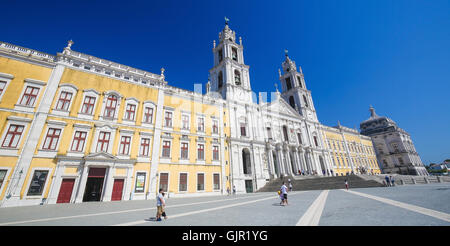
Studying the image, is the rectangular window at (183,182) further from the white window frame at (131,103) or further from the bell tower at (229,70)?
the bell tower at (229,70)

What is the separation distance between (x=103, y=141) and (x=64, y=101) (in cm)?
522

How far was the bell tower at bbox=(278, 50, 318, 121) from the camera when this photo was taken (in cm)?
4247

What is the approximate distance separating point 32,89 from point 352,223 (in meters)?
24.8

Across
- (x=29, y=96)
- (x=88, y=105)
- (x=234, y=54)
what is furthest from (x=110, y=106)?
(x=234, y=54)

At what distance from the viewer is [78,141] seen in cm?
1656

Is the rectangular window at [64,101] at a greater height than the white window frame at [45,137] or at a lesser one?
greater

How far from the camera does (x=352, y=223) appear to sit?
525 cm

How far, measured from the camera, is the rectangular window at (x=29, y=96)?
1549cm

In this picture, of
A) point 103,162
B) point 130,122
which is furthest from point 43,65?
point 103,162

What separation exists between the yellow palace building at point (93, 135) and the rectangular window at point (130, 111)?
0.33 feet

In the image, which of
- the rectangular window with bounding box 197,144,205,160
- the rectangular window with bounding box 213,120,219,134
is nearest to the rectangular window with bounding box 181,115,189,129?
→ the rectangular window with bounding box 197,144,205,160

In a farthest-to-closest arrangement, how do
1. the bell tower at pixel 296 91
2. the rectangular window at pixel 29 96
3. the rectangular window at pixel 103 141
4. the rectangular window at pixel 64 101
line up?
1. the bell tower at pixel 296 91
2. the rectangular window at pixel 103 141
3. the rectangular window at pixel 64 101
4. the rectangular window at pixel 29 96

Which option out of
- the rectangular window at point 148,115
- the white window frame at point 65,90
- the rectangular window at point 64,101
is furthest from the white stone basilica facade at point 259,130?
the rectangular window at point 64,101

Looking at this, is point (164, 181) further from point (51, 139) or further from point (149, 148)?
point (51, 139)
